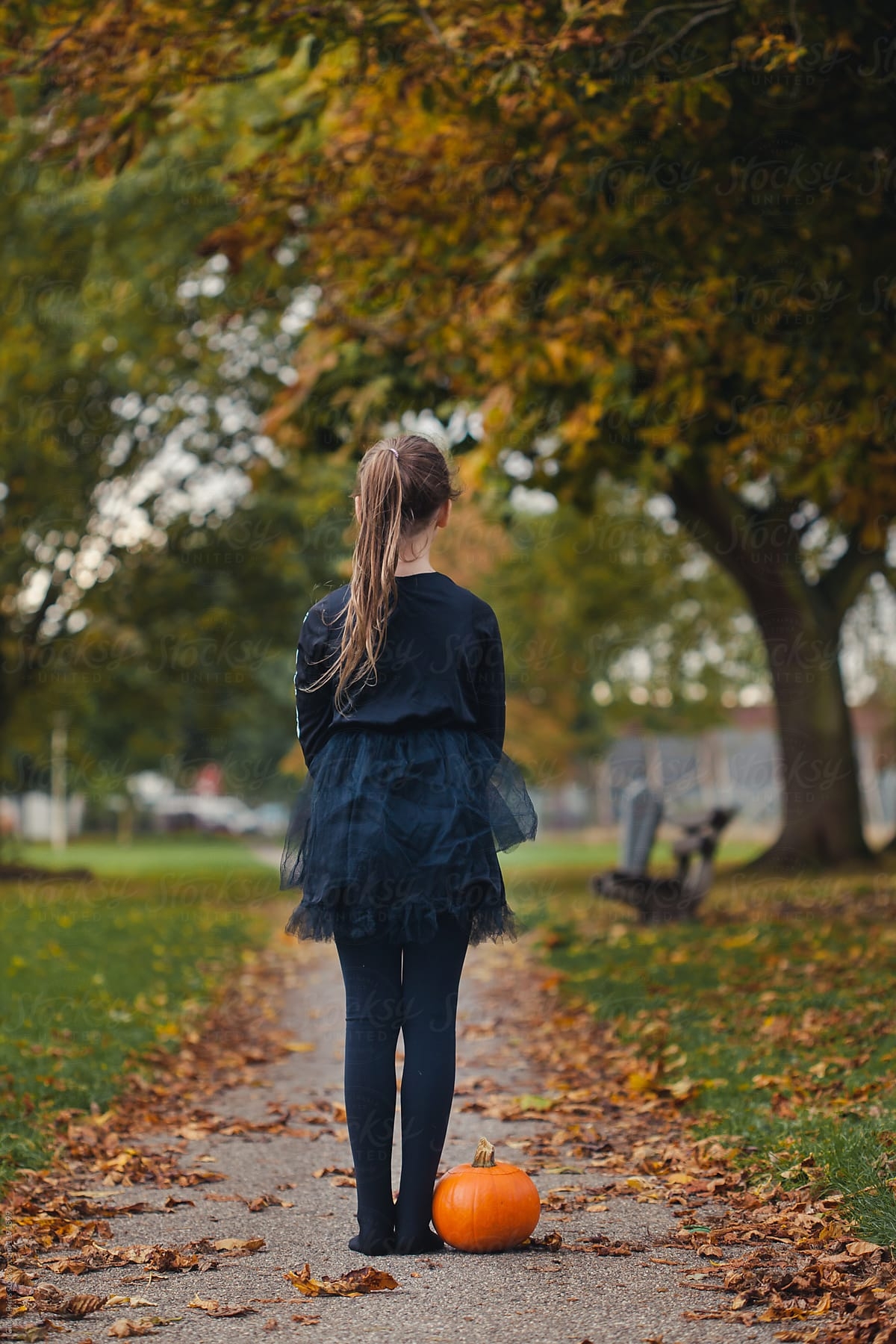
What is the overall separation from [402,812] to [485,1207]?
1.04 meters

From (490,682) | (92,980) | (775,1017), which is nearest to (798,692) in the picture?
(775,1017)

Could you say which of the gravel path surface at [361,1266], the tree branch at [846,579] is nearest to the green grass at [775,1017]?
the gravel path surface at [361,1266]

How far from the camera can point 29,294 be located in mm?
Answer: 15836

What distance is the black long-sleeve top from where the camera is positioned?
3.71 metres

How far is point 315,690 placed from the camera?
379cm

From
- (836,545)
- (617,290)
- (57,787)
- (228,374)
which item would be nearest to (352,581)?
(617,290)

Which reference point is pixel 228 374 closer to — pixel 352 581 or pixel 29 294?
pixel 29 294

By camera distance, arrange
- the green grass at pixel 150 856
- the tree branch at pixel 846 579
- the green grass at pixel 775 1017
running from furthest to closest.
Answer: the green grass at pixel 150 856, the tree branch at pixel 846 579, the green grass at pixel 775 1017

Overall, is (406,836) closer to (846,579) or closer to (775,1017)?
(775,1017)

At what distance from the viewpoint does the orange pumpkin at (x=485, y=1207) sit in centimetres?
355

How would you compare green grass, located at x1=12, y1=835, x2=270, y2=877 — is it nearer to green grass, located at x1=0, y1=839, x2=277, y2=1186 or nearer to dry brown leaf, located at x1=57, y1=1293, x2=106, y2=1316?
green grass, located at x1=0, y1=839, x2=277, y2=1186

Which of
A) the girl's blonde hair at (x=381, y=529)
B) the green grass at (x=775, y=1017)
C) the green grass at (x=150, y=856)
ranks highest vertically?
the girl's blonde hair at (x=381, y=529)

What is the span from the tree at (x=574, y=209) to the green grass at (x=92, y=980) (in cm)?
404

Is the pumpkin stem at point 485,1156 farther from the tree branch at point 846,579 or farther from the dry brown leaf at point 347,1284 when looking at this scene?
the tree branch at point 846,579
